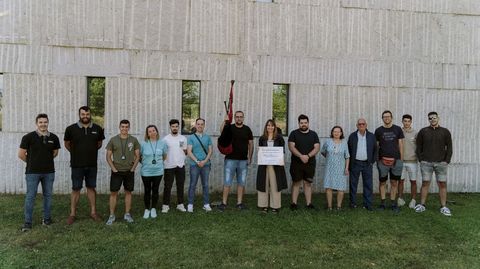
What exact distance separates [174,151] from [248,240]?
2329 mm

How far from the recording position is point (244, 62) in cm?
941

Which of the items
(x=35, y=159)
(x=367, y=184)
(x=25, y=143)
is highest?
(x=25, y=143)

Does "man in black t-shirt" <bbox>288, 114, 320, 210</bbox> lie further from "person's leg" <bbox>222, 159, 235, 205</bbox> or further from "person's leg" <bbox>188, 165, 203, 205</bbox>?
"person's leg" <bbox>188, 165, 203, 205</bbox>

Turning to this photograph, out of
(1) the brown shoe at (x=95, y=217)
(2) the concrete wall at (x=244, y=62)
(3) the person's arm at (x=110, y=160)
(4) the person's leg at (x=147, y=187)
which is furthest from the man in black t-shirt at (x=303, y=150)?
(1) the brown shoe at (x=95, y=217)

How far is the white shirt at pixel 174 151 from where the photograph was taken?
7379mm

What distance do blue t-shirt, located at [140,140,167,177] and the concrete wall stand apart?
2184 mm

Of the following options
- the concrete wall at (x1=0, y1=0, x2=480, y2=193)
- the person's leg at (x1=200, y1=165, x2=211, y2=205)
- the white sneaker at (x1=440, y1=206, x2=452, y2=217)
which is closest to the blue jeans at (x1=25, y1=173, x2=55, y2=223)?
the concrete wall at (x1=0, y1=0, x2=480, y2=193)

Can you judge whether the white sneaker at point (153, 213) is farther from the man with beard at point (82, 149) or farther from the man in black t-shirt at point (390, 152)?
the man in black t-shirt at point (390, 152)

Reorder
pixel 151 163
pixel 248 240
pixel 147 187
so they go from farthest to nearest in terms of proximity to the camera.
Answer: pixel 147 187
pixel 151 163
pixel 248 240

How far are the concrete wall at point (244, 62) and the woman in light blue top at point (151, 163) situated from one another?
83.7 inches

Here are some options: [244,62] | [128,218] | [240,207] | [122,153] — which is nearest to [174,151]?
[122,153]

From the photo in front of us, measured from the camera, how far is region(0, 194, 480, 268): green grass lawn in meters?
5.33

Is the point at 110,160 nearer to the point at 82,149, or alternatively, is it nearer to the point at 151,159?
the point at 82,149

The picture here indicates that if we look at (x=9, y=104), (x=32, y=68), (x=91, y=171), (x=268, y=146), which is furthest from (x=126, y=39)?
(x=268, y=146)
